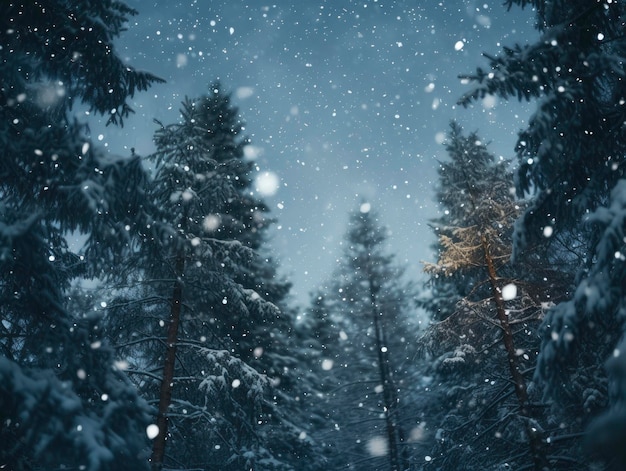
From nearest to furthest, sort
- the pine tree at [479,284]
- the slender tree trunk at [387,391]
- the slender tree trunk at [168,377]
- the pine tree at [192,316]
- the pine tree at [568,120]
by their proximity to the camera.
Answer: the pine tree at [568,120], the slender tree trunk at [168,377], the pine tree at [192,316], the pine tree at [479,284], the slender tree trunk at [387,391]

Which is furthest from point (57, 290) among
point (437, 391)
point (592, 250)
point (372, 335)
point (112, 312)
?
point (437, 391)

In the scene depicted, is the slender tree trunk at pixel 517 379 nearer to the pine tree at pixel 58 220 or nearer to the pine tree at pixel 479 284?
the pine tree at pixel 479 284

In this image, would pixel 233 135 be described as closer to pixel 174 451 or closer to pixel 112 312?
pixel 112 312

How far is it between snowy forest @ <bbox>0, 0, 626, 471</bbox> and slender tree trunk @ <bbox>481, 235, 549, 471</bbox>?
0.04 metres

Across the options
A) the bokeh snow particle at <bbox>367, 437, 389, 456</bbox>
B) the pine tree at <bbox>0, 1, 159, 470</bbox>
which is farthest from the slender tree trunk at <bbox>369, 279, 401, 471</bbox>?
the pine tree at <bbox>0, 1, 159, 470</bbox>

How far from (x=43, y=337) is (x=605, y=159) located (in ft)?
28.3

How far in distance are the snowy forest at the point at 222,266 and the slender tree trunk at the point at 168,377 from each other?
0.04 metres

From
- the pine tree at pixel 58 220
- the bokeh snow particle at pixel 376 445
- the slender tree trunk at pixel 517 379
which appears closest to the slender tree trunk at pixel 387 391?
the bokeh snow particle at pixel 376 445

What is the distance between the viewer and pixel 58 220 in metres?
6.16

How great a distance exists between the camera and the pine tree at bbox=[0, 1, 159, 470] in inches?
168

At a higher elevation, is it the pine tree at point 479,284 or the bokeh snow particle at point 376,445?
the pine tree at point 479,284

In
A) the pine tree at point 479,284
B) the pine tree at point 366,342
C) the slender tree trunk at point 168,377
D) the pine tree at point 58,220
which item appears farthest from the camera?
the pine tree at point 366,342

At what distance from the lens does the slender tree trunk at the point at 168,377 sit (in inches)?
326

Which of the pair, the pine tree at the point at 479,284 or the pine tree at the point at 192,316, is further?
the pine tree at the point at 479,284
